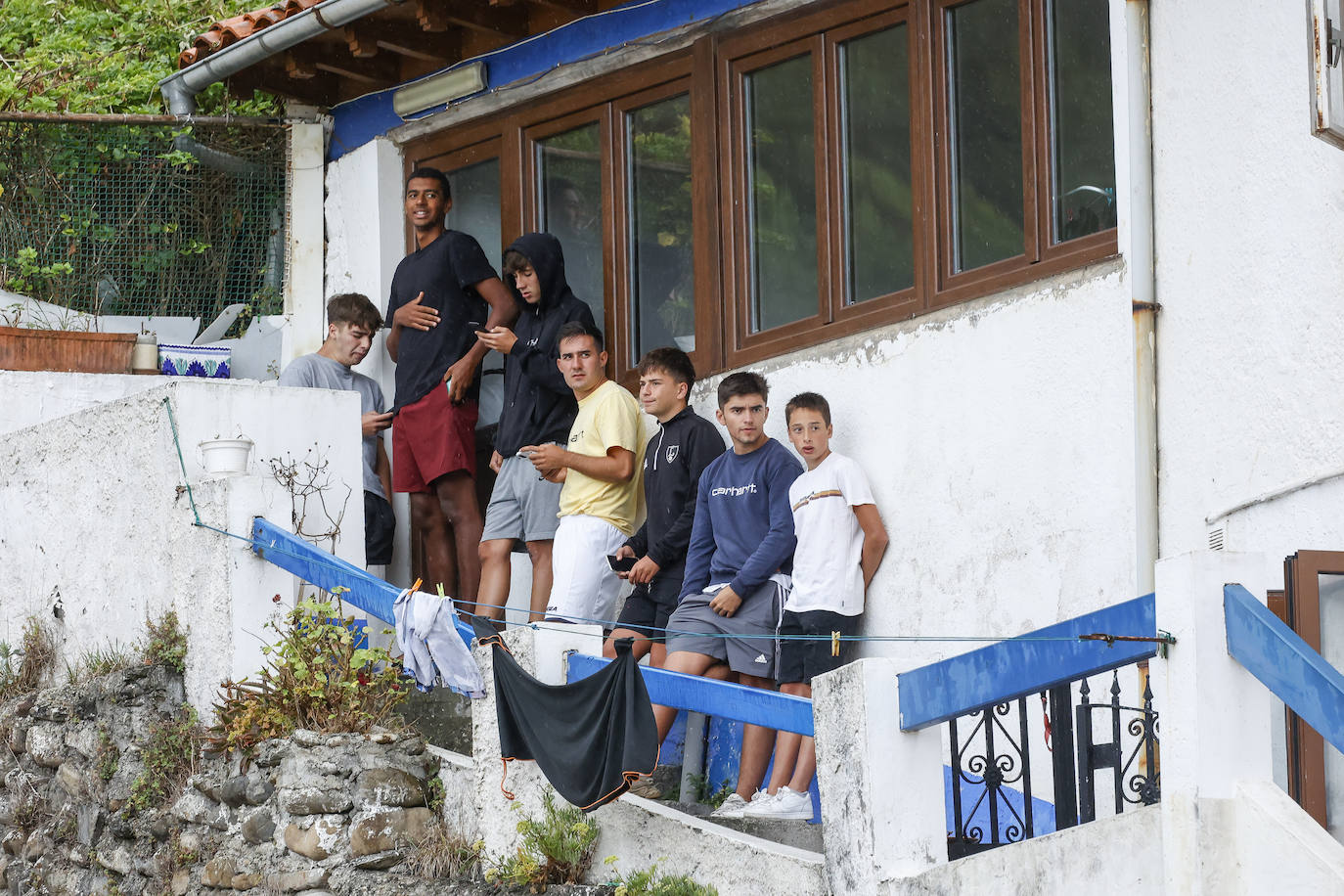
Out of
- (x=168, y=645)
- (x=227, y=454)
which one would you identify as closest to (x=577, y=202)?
(x=227, y=454)

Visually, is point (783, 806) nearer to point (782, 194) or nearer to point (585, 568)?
point (585, 568)

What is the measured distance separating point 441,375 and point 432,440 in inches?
14.9

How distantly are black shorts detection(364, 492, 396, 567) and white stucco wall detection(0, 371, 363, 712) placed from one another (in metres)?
1.10

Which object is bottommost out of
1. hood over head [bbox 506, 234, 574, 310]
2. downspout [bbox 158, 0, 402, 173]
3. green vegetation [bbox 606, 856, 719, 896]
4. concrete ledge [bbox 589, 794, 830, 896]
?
green vegetation [bbox 606, 856, 719, 896]

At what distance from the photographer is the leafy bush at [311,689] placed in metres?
7.10

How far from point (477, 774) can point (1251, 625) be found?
3.14 meters

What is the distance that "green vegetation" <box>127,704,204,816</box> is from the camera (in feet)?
24.4

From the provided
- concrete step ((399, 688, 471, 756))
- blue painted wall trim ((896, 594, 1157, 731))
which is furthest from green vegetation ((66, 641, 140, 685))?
blue painted wall trim ((896, 594, 1157, 731))

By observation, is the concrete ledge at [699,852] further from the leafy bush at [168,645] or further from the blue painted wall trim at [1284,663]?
the leafy bush at [168,645]

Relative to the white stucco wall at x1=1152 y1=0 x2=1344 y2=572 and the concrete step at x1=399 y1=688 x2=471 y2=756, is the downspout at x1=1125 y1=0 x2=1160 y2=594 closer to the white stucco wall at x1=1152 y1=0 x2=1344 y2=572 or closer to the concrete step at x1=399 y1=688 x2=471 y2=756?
the white stucco wall at x1=1152 y1=0 x2=1344 y2=572

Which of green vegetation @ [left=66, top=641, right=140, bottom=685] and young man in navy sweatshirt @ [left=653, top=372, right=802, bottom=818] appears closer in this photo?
young man in navy sweatshirt @ [left=653, top=372, right=802, bottom=818]

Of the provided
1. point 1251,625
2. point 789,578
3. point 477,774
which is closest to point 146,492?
point 477,774

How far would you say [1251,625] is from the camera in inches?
181

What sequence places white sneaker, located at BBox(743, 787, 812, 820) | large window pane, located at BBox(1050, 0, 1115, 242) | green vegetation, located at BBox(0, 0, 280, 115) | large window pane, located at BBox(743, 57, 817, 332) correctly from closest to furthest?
white sneaker, located at BBox(743, 787, 812, 820) → large window pane, located at BBox(1050, 0, 1115, 242) → large window pane, located at BBox(743, 57, 817, 332) → green vegetation, located at BBox(0, 0, 280, 115)
